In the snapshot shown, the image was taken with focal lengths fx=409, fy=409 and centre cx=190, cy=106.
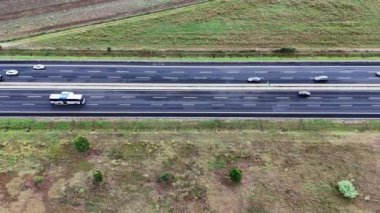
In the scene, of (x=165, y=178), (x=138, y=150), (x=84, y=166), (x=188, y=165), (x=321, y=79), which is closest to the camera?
(x=165, y=178)

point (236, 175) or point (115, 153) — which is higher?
point (115, 153)

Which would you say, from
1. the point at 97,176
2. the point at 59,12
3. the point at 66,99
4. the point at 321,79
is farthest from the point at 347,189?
the point at 59,12

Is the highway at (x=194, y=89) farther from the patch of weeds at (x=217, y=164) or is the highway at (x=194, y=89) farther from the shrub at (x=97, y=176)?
the shrub at (x=97, y=176)

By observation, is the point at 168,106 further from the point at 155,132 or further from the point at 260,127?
the point at 260,127

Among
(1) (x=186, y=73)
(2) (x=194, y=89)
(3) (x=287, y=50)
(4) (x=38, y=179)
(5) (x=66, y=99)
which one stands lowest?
(4) (x=38, y=179)

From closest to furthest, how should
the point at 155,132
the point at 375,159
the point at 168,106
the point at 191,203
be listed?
the point at 191,203
the point at 375,159
the point at 155,132
the point at 168,106

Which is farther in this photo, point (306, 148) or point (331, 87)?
point (331, 87)

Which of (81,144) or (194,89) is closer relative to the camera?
(81,144)

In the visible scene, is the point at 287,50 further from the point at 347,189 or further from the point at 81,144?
the point at 81,144

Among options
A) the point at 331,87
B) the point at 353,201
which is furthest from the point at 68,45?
the point at 353,201
